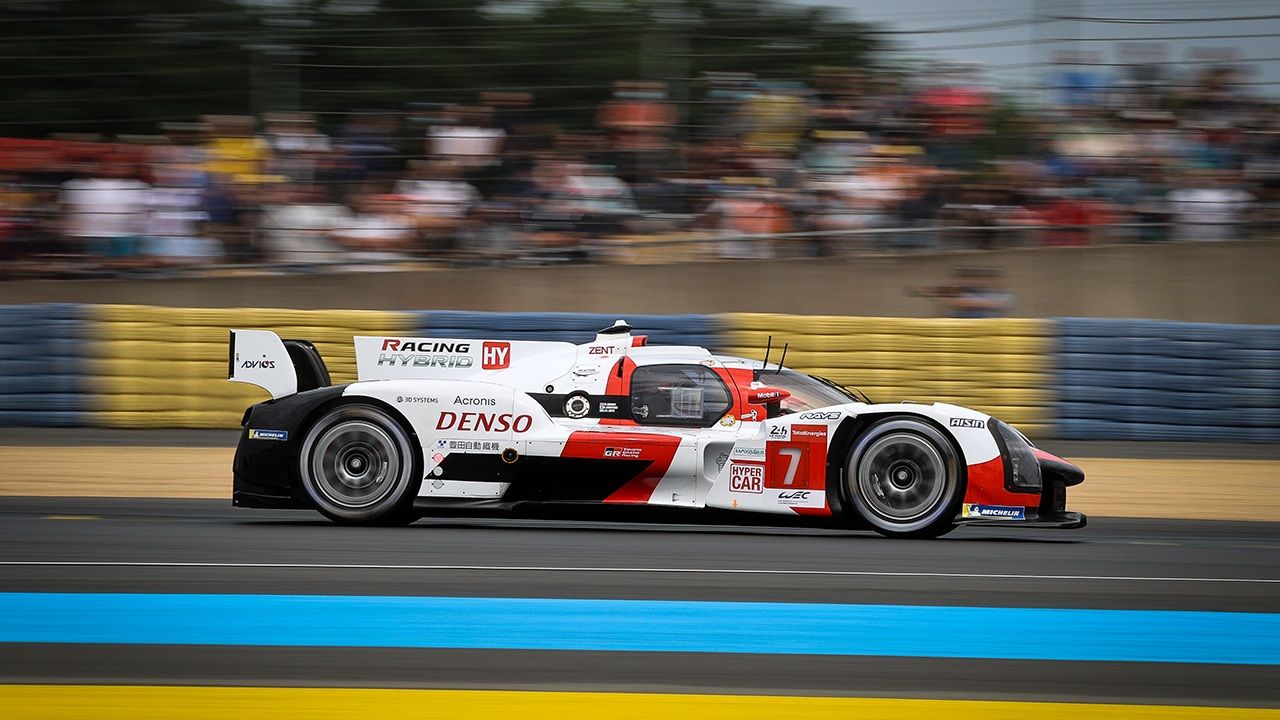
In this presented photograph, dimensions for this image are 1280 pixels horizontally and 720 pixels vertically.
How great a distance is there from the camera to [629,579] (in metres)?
5.89

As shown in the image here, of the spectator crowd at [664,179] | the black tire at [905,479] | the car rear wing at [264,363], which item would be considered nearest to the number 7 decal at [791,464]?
the black tire at [905,479]

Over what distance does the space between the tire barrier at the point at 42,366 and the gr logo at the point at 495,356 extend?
19.6 feet

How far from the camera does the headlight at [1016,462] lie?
6.91 m

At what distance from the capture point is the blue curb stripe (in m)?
4.70

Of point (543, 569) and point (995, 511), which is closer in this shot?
point (543, 569)

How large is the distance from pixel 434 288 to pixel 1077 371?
615 centimetres

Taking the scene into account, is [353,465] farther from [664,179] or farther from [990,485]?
[664,179]

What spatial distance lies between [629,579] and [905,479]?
70.8 inches

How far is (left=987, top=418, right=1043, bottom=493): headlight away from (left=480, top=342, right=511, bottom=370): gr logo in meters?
2.49

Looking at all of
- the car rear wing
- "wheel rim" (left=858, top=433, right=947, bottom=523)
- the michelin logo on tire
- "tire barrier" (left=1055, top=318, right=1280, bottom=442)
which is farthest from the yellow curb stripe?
"tire barrier" (left=1055, top=318, right=1280, bottom=442)

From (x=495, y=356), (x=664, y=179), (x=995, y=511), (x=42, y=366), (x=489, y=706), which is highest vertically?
(x=664, y=179)

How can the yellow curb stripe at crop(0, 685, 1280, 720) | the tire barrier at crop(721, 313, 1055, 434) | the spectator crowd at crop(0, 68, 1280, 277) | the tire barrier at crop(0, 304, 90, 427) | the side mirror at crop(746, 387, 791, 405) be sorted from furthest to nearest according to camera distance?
the spectator crowd at crop(0, 68, 1280, 277)
the tire barrier at crop(721, 313, 1055, 434)
the tire barrier at crop(0, 304, 90, 427)
the side mirror at crop(746, 387, 791, 405)
the yellow curb stripe at crop(0, 685, 1280, 720)

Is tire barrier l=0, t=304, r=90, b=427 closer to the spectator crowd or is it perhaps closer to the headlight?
the spectator crowd

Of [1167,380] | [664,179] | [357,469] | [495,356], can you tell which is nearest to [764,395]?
[495,356]
